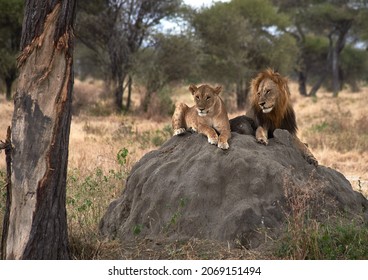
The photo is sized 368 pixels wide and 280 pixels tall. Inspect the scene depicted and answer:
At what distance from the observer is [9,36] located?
24.9 meters

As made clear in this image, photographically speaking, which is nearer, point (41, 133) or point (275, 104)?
point (41, 133)

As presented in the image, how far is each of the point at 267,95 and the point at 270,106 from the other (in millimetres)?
130

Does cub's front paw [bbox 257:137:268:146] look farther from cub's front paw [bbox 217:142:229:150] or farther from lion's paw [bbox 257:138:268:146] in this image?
cub's front paw [bbox 217:142:229:150]

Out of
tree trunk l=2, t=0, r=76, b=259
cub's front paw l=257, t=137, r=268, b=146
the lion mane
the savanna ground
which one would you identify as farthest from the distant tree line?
tree trunk l=2, t=0, r=76, b=259

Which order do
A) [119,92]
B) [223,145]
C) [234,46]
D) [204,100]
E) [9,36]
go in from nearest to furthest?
[223,145]
[204,100]
[119,92]
[9,36]
[234,46]

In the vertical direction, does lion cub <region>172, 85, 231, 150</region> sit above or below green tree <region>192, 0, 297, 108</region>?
below

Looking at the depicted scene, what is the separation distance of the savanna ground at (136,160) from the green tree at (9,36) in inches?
154

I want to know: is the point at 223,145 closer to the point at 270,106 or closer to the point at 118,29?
the point at 270,106

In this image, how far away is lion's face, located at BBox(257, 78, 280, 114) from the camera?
266 inches

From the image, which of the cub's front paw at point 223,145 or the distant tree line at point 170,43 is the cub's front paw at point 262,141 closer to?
the cub's front paw at point 223,145

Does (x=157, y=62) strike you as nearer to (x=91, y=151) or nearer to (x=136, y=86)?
(x=136, y=86)

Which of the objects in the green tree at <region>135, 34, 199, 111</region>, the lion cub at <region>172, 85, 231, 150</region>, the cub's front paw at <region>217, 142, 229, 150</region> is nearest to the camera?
the cub's front paw at <region>217, 142, 229, 150</region>

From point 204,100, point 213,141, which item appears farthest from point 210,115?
point 213,141

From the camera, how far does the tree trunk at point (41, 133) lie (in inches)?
192
